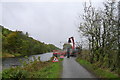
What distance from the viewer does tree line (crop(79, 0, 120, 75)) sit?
13.8 meters

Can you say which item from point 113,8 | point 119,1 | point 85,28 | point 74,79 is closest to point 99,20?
point 85,28

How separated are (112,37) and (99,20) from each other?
18.0 ft

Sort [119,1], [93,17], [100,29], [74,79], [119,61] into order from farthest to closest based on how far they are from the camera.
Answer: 1. [93,17]
2. [100,29]
3. [119,1]
4. [119,61]
5. [74,79]

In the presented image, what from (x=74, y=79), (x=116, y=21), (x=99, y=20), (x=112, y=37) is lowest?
(x=74, y=79)


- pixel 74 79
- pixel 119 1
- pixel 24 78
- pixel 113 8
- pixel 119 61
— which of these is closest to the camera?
pixel 24 78

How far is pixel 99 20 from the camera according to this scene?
65.8ft

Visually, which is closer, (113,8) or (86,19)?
(113,8)

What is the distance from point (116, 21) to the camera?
13.6 metres

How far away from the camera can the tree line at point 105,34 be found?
13.8m

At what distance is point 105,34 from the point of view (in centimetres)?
1805

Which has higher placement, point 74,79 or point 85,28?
point 85,28

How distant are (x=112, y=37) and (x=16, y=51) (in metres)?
75.1

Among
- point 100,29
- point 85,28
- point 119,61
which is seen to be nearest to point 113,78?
point 119,61

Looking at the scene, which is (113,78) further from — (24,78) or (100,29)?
(100,29)
